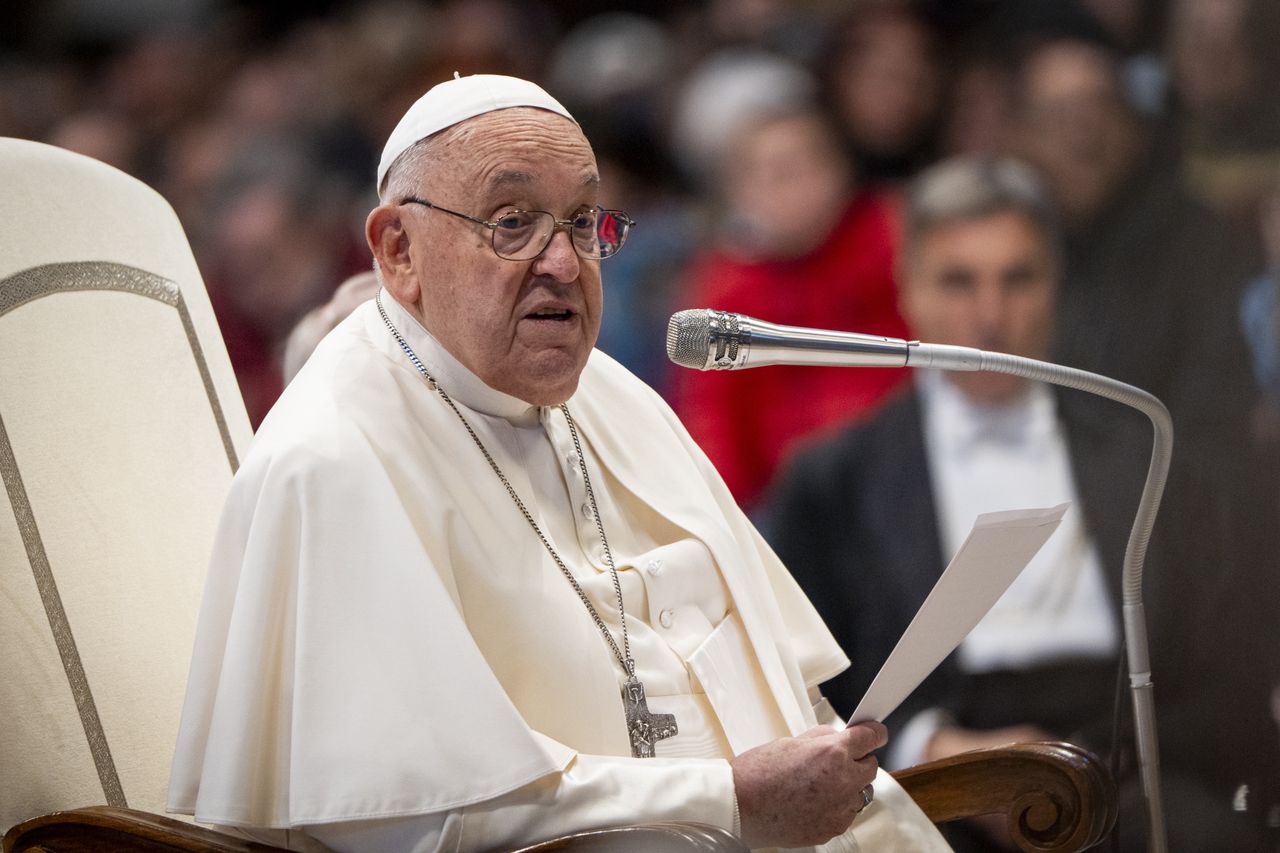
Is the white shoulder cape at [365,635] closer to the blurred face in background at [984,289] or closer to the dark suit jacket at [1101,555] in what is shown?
the dark suit jacket at [1101,555]

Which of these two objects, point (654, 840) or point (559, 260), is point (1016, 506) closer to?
point (559, 260)

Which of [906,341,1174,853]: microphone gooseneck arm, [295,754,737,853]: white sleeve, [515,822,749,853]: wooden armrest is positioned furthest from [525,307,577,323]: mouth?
[515,822,749,853]: wooden armrest

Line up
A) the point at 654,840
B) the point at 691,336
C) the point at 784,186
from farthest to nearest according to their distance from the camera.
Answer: the point at 784,186
the point at 691,336
the point at 654,840

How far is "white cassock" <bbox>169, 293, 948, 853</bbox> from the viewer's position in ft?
6.48

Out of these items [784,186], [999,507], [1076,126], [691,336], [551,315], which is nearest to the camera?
[691,336]

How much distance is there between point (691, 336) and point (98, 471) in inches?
44.7

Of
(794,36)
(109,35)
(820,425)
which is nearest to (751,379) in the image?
(820,425)

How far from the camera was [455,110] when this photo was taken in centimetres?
232

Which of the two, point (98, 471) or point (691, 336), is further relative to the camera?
point (98, 471)

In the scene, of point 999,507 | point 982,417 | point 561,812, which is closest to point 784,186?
point 982,417

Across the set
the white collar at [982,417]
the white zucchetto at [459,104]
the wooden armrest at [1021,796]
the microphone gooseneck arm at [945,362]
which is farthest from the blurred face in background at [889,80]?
the wooden armrest at [1021,796]

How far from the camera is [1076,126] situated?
12.0 ft

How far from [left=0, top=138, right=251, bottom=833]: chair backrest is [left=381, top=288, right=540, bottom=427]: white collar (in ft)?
1.63

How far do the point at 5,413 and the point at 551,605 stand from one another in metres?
0.95
